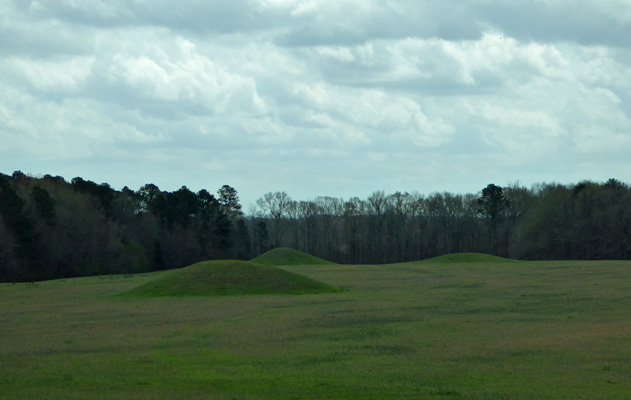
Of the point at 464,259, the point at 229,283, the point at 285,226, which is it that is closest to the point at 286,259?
the point at 464,259

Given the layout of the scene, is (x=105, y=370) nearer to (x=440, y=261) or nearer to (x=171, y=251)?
(x=440, y=261)

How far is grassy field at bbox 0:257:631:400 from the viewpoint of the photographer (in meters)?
13.1

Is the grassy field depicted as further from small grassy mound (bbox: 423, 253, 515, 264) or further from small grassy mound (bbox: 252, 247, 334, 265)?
small grassy mound (bbox: 252, 247, 334, 265)

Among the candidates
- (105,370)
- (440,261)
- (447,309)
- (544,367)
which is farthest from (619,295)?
(440,261)

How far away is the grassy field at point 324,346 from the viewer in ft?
42.9

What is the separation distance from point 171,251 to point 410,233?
47811 millimetres

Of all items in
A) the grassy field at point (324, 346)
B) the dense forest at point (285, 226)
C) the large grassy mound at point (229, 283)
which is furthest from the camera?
the dense forest at point (285, 226)

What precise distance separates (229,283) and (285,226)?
103418 millimetres

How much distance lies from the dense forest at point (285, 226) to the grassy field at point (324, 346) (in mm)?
43104

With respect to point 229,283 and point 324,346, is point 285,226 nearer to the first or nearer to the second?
point 229,283

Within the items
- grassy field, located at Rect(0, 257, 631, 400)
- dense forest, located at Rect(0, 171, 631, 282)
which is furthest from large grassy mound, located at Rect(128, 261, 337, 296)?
dense forest, located at Rect(0, 171, 631, 282)

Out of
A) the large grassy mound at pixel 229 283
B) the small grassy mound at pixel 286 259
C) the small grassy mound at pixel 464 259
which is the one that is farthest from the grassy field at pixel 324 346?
the small grassy mound at pixel 286 259

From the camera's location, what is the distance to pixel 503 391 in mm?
12477

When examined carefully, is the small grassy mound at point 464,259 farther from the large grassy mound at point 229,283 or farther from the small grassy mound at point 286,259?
the large grassy mound at point 229,283
